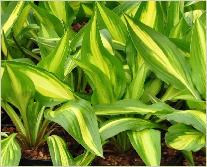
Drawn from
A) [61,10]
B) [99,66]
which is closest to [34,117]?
[99,66]

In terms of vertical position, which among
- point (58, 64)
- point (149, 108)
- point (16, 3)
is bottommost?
point (149, 108)

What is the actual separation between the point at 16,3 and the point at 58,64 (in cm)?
31

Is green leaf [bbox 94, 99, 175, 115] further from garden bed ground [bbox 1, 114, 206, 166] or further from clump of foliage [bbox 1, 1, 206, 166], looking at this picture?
garden bed ground [bbox 1, 114, 206, 166]

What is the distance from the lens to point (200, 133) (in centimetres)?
115

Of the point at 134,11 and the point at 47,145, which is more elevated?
the point at 134,11

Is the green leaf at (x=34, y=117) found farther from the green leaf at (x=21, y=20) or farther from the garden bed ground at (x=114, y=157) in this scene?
the green leaf at (x=21, y=20)

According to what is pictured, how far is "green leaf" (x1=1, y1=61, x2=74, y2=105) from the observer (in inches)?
47.3

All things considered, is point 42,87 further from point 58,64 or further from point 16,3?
point 16,3

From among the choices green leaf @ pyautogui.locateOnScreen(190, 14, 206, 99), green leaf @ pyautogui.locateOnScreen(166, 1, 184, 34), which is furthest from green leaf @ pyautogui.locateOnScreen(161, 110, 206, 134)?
green leaf @ pyautogui.locateOnScreen(166, 1, 184, 34)

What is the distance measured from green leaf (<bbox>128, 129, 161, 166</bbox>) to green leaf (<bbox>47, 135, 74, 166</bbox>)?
0.48 ft

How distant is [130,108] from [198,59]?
199 millimetres

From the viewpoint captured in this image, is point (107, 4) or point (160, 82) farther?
point (107, 4)

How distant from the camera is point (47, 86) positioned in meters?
1.21

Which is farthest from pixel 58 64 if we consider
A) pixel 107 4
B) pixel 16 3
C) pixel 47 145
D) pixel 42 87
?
pixel 107 4
